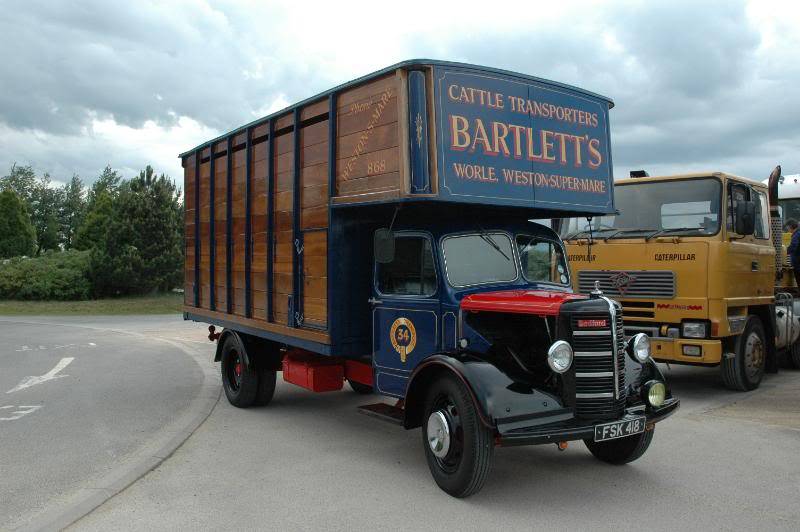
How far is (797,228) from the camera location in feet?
36.1

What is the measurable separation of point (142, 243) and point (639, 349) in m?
28.9

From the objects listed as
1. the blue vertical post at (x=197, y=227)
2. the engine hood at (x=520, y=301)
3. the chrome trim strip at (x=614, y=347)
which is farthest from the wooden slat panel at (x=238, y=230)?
the chrome trim strip at (x=614, y=347)

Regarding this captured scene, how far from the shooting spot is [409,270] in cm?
612

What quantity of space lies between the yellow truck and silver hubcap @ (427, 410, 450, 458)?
3.77m

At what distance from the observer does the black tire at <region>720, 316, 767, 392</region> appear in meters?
8.80

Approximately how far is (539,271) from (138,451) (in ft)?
13.2

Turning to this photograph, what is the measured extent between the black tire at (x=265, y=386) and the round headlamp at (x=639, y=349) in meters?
4.50

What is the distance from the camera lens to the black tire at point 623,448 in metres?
5.59

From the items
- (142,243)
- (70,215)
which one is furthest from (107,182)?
(142,243)

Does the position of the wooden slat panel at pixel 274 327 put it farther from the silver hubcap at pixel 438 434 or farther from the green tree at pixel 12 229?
the green tree at pixel 12 229

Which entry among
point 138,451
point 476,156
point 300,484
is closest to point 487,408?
point 300,484

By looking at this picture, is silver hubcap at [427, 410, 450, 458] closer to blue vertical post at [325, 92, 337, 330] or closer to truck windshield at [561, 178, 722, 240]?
blue vertical post at [325, 92, 337, 330]

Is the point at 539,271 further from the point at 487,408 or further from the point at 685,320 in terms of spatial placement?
the point at 685,320

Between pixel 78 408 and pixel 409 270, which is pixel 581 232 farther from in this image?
pixel 78 408
